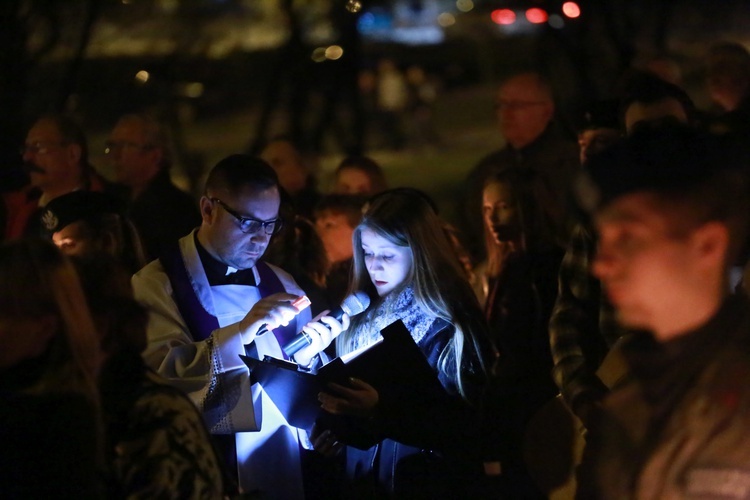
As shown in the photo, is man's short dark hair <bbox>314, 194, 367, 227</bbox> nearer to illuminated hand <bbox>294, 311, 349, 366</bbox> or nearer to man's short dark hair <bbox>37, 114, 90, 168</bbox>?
man's short dark hair <bbox>37, 114, 90, 168</bbox>

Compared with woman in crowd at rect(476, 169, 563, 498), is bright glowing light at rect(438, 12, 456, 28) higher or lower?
higher

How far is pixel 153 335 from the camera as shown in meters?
4.28

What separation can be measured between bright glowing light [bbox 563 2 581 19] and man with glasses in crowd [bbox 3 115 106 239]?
17.9 feet

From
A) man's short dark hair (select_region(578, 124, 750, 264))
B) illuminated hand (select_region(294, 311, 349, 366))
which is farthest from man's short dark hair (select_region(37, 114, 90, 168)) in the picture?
man's short dark hair (select_region(578, 124, 750, 264))

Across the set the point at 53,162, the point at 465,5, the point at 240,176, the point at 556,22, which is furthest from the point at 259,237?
the point at 465,5

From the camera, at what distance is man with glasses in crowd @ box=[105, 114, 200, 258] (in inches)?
269

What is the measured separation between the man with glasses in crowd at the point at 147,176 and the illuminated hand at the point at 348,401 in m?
2.85

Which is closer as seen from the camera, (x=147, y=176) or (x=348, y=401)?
(x=348, y=401)

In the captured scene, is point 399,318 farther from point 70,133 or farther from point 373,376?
point 70,133

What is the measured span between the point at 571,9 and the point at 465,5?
59.5 ft

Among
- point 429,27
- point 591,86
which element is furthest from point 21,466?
point 429,27

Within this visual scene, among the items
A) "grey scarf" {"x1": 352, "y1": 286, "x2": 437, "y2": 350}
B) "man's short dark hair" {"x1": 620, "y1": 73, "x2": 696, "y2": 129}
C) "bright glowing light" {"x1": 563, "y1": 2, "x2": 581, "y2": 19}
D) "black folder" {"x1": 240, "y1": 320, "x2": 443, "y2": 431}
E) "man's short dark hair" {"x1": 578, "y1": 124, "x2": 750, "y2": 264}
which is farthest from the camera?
"bright glowing light" {"x1": 563, "y1": 2, "x2": 581, "y2": 19}

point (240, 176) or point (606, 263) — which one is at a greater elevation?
point (240, 176)

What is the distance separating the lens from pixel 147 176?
731cm
